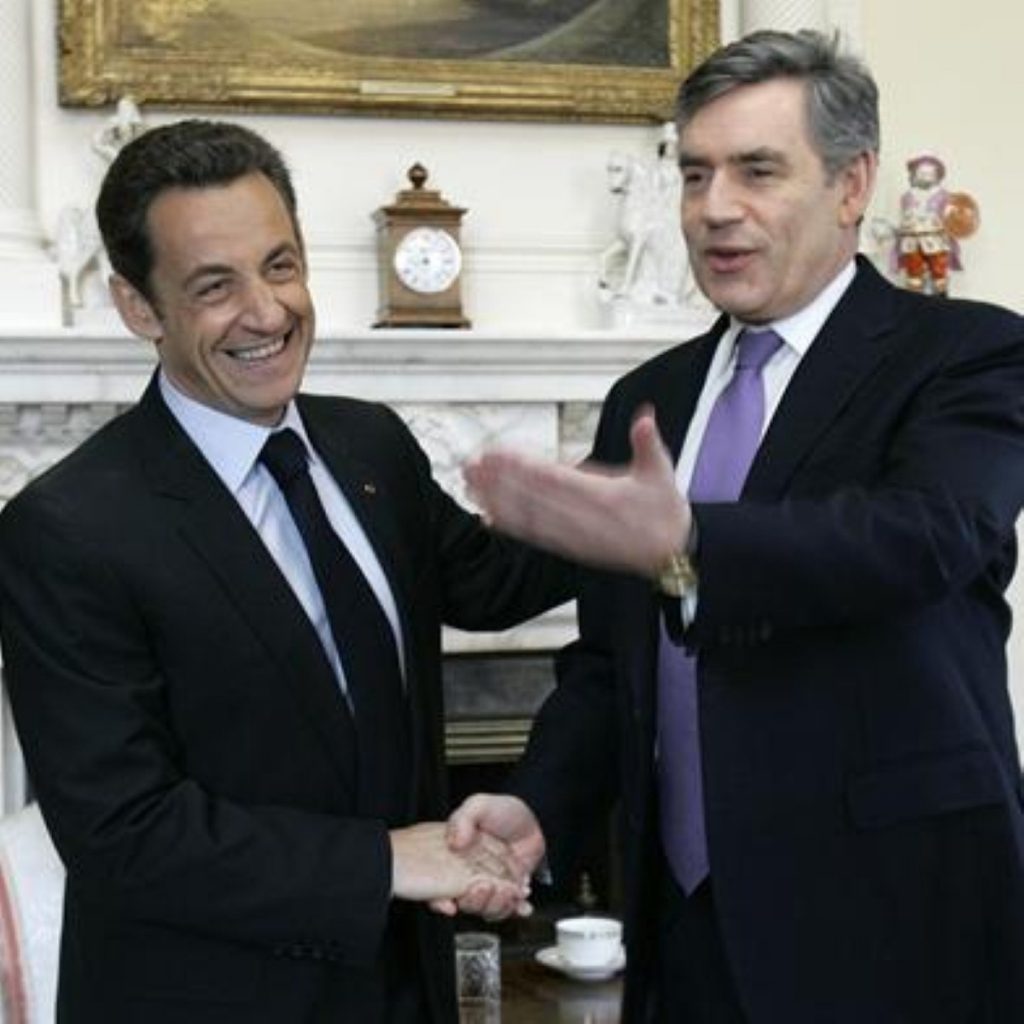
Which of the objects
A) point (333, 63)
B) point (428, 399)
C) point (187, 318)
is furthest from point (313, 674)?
point (333, 63)

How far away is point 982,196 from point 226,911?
3509mm

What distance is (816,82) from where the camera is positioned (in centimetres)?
193

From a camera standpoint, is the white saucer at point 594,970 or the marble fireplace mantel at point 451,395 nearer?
the white saucer at point 594,970

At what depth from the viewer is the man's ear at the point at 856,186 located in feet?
6.36

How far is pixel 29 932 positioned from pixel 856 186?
4.63ft

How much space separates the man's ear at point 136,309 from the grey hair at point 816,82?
595 millimetres

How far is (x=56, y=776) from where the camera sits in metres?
1.87

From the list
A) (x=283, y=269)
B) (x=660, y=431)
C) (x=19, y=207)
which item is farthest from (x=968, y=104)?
(x=283, y=269)

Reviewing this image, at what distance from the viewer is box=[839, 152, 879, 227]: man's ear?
1.94m

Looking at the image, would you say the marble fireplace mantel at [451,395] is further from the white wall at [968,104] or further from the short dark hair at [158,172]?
the short dark hair at [158,172]

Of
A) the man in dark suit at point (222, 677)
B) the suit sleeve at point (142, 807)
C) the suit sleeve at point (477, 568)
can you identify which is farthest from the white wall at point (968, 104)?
the suit sleeve at point (142, 807)

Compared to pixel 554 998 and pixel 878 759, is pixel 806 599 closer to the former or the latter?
pixel 878 759

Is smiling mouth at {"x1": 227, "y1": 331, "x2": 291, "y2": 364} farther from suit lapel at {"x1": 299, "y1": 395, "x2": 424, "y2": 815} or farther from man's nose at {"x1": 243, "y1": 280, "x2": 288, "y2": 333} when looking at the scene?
suit lapel at {"x1": 299, "y1": 395, "x2": 424, "y2": 815}

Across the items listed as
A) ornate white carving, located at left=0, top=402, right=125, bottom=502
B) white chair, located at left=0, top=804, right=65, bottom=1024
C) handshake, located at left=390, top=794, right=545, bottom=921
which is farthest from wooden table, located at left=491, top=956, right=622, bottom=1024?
ornate white carving, located at left=0, top=402, right=125, bottom=502
